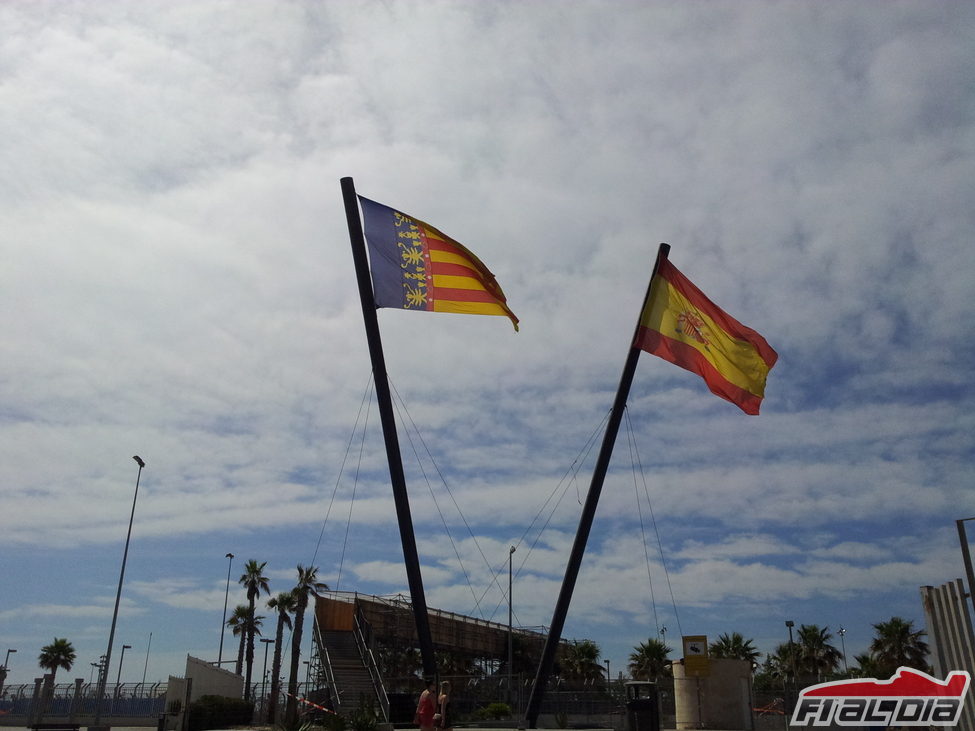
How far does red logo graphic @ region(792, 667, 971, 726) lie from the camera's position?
12.7m

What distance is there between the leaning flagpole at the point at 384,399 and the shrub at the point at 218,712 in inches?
590

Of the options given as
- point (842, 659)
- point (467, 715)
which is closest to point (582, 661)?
point (842, 659)

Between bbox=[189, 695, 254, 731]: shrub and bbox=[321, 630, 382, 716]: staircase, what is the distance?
393 centimetres

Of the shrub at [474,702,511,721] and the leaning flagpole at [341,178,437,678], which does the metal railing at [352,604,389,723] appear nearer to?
the shrub at [474,702,511,721]

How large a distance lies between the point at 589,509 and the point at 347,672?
16.2 meters

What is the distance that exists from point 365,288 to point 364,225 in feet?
4.85

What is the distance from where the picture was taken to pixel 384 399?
793 inches

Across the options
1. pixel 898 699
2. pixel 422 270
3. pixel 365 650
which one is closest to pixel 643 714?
pixel 898 699

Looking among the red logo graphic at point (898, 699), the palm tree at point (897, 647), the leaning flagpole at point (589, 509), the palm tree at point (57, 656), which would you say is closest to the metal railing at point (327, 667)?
the leaning flagpole at point (589, 509)

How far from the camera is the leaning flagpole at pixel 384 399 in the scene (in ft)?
65.2

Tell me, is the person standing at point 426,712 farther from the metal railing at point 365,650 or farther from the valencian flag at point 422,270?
the metal railing at point 365,650

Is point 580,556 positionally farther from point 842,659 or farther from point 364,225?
point 842,659

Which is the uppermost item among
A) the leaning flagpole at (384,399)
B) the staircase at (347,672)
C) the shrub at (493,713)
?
the leaning flagpole at (384,399)

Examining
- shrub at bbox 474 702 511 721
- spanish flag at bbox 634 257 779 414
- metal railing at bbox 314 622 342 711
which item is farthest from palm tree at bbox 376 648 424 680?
spanish flag at bbox 634 257 779 414
